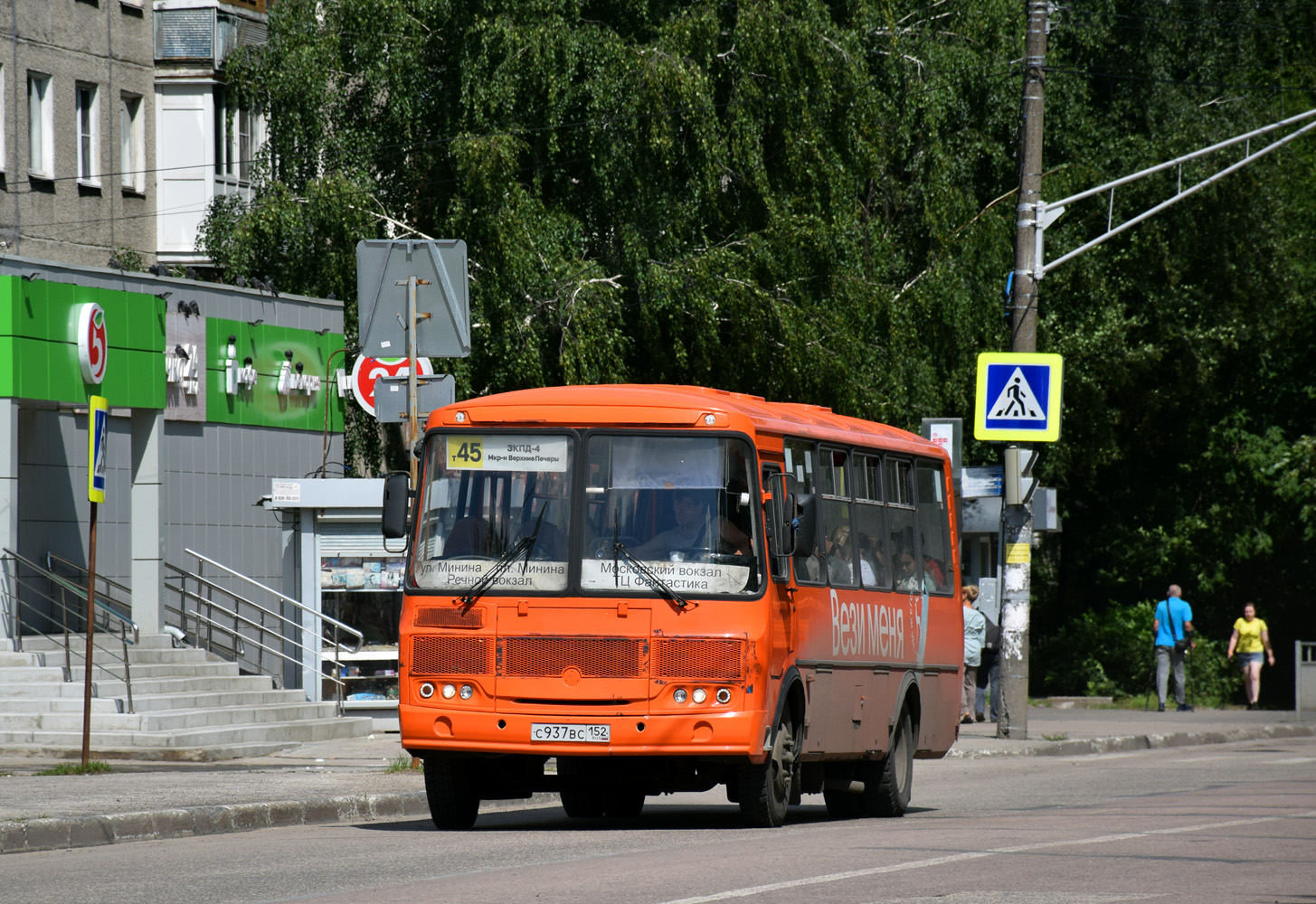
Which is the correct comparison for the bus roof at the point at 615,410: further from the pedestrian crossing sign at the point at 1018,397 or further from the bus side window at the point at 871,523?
the pedestrian crossing sign at the point at 1018,397

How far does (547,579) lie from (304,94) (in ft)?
63.6

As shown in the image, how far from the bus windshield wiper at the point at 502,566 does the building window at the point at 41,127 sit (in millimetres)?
22287

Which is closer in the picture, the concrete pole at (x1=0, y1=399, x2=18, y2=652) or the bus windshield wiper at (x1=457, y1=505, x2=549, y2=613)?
the bus windshield wiper at (x1=457, y1=505, x2=549, y2=613)

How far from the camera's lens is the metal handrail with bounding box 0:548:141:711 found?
21391mm

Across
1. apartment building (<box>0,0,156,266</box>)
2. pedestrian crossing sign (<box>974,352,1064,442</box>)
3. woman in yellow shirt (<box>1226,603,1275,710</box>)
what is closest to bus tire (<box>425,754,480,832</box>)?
pedestrian crossing sign (<box>974,352,1064,442</box>)

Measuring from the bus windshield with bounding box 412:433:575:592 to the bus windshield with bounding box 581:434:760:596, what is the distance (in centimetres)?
19

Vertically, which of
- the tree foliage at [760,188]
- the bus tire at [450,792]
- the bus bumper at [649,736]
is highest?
the tree foliage at [760,188]

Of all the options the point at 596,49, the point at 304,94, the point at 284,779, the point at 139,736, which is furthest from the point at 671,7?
the point at 284,779

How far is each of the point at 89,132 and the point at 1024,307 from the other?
17.5m

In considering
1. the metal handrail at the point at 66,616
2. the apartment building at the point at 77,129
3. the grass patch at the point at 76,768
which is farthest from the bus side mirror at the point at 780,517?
the apartment building at the point at 77,129

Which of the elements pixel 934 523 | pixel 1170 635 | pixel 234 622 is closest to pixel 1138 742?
pixel 1170 635

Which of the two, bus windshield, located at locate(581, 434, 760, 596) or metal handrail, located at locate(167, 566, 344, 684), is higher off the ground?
bus windshield, located at locate(581, 434, 760, 596)

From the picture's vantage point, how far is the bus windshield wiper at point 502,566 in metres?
13.2

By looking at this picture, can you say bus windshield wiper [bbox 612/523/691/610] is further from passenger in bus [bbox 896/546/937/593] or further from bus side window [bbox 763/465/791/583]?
passenger in bus [bbox 896/546/937/593]
